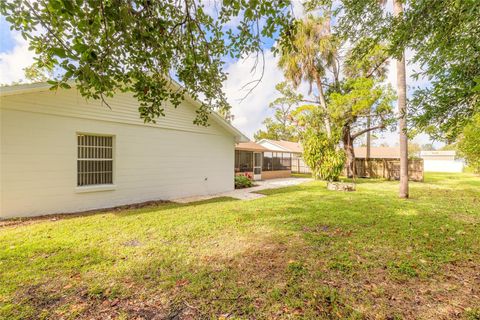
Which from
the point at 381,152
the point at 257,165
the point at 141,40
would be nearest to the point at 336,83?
the point at 257,165

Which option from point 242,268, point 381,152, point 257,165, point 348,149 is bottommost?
point 242,268

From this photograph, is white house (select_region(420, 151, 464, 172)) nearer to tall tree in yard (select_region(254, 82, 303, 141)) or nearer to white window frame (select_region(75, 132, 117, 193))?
tall tree in yard (select_region(254, 82, 303, 141))

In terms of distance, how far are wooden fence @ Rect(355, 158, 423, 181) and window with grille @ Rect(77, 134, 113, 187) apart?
18.1 metres

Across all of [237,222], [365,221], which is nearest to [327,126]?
[365,221]

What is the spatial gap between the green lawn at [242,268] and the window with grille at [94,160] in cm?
154

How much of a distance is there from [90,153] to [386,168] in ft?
62.7

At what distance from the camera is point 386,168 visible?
664 inches

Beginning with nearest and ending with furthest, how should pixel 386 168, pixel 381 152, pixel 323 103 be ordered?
pixel 323 103 < pixel 386 168 < pixel 381 152

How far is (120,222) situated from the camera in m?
5.30

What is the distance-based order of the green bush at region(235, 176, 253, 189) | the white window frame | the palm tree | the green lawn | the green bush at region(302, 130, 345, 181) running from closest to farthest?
the green lawn < the white window frame < the green bush at region(302, 130, 345, 181) < the green bush at region(235, 176, 253, 189) < the palm tree

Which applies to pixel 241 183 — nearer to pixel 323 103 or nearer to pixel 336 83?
pixel 323 103

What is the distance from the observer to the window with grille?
6574mm

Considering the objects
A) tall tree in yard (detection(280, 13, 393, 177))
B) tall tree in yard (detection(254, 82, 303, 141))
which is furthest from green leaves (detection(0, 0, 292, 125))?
tall tree in yard (detection(254, 82, 303, 141))

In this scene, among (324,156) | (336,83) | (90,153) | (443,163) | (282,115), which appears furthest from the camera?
(443,163)
